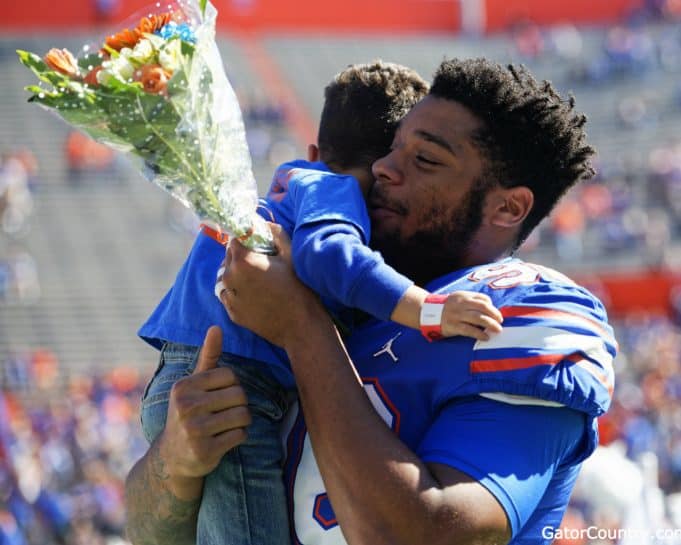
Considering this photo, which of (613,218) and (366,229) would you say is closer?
(366,229)

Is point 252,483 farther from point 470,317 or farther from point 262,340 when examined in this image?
point 470,317

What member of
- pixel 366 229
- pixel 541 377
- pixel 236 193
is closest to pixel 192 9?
pixel 236 193

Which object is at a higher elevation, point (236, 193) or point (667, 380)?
point (667, 380)

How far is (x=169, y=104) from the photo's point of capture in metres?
2.13

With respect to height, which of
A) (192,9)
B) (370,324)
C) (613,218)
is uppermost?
(613,218)

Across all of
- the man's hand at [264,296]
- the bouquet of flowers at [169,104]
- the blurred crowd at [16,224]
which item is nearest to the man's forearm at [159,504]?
the man's hand at [264,296]

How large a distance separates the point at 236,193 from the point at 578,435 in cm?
80

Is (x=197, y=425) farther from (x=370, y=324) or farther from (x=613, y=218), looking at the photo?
(x=613, y=218)

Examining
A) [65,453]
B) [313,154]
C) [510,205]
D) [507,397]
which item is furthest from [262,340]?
[65,453]

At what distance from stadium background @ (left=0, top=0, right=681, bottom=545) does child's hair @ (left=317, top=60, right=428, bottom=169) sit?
2021mm

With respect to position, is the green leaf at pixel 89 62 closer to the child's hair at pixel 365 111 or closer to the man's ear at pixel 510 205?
the child's hair at pixel 365 111

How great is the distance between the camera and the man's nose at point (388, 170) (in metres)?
2.50

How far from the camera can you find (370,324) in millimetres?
2527

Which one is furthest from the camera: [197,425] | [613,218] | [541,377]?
[613,218]
